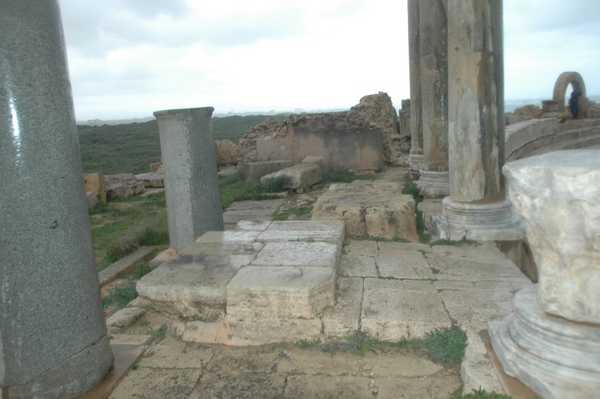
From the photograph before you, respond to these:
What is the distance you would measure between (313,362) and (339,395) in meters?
0.39

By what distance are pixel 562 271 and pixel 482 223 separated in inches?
124

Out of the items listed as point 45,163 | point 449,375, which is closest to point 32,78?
point 45,163

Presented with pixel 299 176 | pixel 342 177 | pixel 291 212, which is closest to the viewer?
pixel 291 212

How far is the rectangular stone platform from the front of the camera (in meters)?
3.26

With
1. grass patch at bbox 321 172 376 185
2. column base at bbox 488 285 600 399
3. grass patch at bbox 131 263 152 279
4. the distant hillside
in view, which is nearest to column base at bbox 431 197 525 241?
column base at bbox 488 285 600 399

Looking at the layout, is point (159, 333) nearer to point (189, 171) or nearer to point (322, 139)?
point (189, 171)

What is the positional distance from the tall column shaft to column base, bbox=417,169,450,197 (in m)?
2.22

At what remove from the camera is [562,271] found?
206cm

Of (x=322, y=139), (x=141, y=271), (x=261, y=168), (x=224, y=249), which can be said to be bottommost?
(x=141, y=271)

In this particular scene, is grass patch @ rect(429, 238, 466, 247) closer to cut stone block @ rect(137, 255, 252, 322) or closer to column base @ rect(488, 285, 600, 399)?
cut stone block @ rect(137, 255, 252, 322)

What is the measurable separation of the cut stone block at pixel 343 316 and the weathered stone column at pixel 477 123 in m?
2.09

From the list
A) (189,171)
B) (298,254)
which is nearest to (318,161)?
(189,171)

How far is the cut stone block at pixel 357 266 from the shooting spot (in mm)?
4000

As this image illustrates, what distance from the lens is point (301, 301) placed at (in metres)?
3.22
